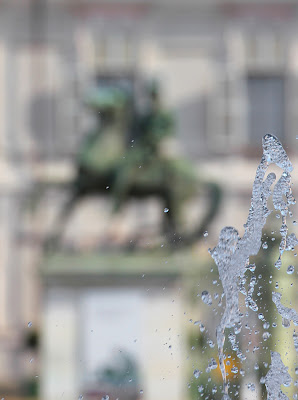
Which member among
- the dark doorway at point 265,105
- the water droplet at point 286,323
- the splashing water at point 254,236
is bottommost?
the dark doorway at point 265,105

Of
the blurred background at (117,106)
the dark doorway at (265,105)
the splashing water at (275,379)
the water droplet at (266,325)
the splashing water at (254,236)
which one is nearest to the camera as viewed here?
the splashing water at (254,236)

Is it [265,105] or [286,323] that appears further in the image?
[265,105]

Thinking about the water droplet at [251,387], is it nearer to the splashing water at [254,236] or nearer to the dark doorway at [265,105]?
the splashing water at [254,236]

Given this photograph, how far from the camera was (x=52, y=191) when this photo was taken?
8.51 meters

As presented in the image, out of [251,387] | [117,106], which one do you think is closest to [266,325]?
[251,387]

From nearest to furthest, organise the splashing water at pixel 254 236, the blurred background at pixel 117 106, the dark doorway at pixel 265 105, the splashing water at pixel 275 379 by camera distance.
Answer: the splashing water at pixel 254 236 → the splashing water at pixel 275 379 → the blurred background at pixel 117 106 → the dark doorway at pixel 265 105

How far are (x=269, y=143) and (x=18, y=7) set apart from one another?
6.76m

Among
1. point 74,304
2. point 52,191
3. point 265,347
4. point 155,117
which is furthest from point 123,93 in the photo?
point 265,347

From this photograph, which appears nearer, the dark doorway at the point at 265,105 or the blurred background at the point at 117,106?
the blurred background at the point at 117,106

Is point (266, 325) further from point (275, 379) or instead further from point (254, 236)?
point (254, 236)

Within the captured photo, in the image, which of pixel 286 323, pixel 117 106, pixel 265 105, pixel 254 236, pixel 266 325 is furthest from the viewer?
pixel 265 105

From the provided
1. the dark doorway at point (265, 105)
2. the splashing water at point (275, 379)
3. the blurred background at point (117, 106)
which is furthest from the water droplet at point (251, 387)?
the dark doorway at point (265, 105)

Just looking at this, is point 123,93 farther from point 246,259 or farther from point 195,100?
point 246,259

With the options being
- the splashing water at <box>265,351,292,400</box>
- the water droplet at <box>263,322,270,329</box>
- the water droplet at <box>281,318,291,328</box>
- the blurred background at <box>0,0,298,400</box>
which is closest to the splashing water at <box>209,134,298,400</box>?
the splashing water at <box>265,351,292,400</box>
